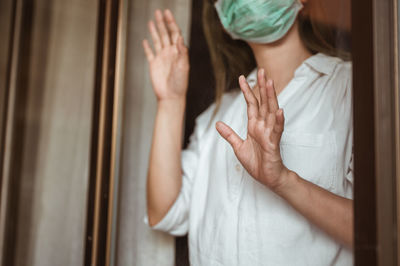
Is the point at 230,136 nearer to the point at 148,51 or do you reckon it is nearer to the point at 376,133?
the point at 376,133

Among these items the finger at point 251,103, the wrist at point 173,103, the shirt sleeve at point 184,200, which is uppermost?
the wrist at point 173,103

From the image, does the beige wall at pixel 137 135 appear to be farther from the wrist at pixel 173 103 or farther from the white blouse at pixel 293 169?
the white blouse at pixel 293 169

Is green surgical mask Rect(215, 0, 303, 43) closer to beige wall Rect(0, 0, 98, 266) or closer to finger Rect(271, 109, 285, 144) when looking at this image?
finger Rect(271, 109, 285, 144)

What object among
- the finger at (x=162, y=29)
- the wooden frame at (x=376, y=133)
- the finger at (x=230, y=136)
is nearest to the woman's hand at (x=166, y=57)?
the finger at (x=162, y=29)

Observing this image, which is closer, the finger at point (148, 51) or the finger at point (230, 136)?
the finger at point (230, 136)

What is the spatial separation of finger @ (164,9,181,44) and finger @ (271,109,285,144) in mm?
440

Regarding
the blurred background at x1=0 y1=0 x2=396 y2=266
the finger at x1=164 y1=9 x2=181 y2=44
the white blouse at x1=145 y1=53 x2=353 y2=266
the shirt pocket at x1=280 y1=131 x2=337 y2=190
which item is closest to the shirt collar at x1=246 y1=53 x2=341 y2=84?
the white blouse at x1=145 y1=53 x2=353 y2=266

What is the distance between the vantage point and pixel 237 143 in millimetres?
671

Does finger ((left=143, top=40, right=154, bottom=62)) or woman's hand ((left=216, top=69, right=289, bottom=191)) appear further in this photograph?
finger ((left=143, top=40, right=154, bottom=62))

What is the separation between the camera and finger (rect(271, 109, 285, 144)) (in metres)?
0.59

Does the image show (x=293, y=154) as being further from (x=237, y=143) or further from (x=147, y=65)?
(x=147, y=65)

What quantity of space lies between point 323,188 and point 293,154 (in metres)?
0.07

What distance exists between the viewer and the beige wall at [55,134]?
3.77ft

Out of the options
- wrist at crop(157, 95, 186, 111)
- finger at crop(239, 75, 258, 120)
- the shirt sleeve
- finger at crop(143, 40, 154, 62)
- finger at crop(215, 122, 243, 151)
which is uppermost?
finger at crop(143, 40, 154, 62)
